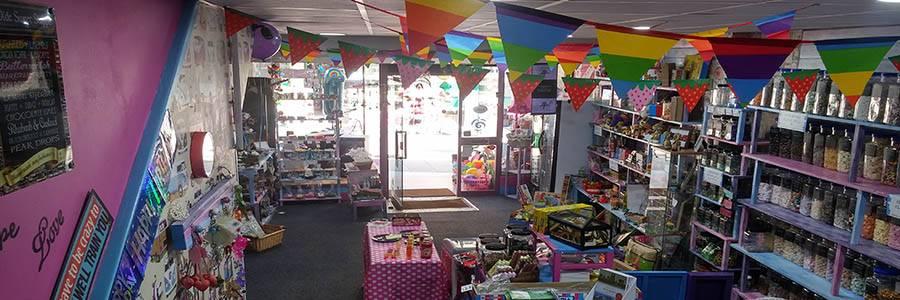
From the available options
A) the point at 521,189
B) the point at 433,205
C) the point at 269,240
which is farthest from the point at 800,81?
the point at 433,205

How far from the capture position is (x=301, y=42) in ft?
14.2

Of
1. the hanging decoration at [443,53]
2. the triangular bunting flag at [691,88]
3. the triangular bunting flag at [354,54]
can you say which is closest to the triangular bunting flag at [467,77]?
the hanging decoration at [443,53]

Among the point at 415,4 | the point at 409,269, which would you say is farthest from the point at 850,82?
the point at 409,269

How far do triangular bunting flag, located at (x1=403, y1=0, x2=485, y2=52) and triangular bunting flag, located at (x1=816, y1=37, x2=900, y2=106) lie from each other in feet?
7.06

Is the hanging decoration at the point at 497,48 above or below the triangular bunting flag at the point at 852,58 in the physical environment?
above

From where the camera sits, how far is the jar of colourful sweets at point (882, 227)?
3664mm

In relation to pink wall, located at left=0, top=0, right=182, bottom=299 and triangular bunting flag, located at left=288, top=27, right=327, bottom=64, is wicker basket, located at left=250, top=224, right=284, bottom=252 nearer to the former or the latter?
triangular bunting flag, located at left=288, top=27, right=327, bottom=64

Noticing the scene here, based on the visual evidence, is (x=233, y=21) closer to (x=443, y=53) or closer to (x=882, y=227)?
(x=443, y=53)

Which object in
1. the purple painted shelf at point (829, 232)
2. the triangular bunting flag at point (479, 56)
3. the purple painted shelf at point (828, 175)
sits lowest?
the purple painted shelf at point (829, 232)

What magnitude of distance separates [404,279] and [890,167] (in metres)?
3.50

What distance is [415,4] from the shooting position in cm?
193

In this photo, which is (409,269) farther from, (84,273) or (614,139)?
(614,139)

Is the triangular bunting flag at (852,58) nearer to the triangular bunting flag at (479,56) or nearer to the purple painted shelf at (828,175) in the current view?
the purple painted shelf at (828,175)

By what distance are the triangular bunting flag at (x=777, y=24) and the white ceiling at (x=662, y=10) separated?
1.8 inches
